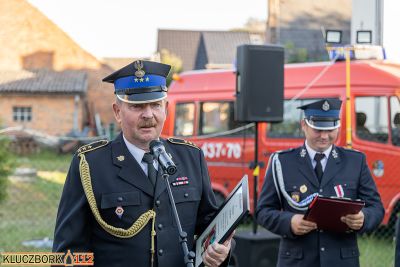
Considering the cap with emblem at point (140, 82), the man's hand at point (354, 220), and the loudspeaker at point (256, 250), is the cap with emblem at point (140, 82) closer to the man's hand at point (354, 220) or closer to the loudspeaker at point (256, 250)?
the man's hand at point (354, 220)

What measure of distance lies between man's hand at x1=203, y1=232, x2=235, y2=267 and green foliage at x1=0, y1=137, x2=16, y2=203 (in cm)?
733

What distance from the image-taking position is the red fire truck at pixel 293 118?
9.16 metres

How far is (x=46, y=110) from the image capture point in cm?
3072

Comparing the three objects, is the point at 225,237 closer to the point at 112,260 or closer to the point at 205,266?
the point at 205,266

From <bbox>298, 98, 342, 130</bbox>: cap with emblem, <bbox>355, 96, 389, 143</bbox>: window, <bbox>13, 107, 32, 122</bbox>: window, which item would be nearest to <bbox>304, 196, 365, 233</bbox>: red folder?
<bbox>298, 98, 342, 130</bbox>: cap with emblem

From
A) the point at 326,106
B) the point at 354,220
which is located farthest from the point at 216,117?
the point at 354,220

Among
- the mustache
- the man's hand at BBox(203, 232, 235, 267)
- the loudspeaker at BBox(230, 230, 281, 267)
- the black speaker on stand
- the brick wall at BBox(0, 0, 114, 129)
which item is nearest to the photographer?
the man's hand at BBox(203, 232, 235, 267)

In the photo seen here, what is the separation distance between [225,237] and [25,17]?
32328mm

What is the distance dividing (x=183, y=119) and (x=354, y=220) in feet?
23.3

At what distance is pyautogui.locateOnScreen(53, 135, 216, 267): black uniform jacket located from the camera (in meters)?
2.87

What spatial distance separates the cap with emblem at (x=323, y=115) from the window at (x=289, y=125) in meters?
5.34

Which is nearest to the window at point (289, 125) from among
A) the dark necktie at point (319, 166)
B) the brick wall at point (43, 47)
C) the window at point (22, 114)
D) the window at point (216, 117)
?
the window at point (216, 117)

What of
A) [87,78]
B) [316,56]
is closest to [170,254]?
[316,56]

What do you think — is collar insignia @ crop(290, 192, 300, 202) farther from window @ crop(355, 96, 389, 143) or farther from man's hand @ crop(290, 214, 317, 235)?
window @ crop(355, 96, 389, 143)
